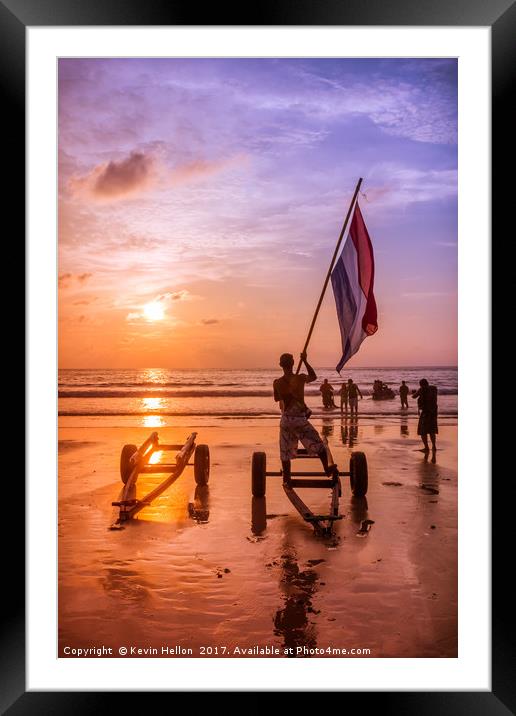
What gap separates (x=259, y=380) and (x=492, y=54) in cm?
2838

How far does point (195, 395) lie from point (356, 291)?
20554 mm

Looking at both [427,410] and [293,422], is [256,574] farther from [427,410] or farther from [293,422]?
[427,410]

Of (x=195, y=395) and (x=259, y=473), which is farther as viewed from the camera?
(x=195, y=395)

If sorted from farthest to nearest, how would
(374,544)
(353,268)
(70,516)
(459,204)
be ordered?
(70,516) → (353,268) → (374,544) → (459,204)

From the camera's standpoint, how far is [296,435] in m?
6.90

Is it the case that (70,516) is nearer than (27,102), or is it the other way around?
(27,102)

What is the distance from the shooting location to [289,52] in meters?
4.91

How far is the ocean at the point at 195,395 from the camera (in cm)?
2043

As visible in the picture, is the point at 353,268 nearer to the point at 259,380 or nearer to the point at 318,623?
the point at 318,623

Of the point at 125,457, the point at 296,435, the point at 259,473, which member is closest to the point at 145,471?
the point at 125,457

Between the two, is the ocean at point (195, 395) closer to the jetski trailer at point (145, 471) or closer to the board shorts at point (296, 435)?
the jetski trailer at point (145, 471)

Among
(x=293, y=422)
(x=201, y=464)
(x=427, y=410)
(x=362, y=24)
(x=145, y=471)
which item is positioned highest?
(x=362, y=24)

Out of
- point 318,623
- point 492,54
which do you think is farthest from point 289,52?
point 318,623

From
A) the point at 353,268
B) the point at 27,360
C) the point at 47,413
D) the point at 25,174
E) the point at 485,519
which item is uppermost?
the point at 25,174
